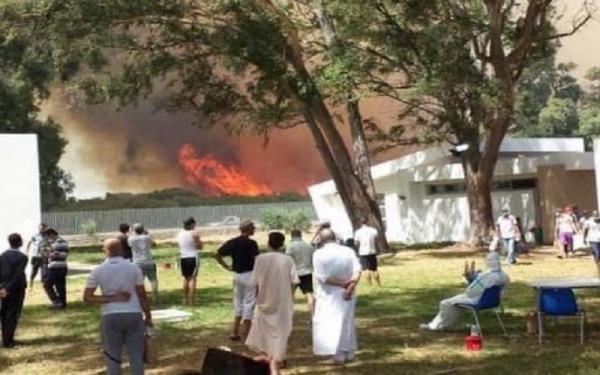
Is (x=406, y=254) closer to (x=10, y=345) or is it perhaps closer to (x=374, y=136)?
(x=374, y=136)

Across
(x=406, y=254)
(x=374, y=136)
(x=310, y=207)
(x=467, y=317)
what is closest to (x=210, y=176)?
(x=310, y=207)

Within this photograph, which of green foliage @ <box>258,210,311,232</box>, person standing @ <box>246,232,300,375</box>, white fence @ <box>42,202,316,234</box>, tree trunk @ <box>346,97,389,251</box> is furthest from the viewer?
white fence @ <box>42,202,316,234</box>

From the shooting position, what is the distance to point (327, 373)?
8820 millimetres

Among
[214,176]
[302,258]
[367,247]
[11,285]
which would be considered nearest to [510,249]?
[367,247]

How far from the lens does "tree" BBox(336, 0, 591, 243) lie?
22.9 meters

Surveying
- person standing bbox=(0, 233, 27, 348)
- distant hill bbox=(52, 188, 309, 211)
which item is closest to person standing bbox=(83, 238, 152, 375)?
person standing bbox=(0, 233, 27, 348)

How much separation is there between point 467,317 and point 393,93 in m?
15.5

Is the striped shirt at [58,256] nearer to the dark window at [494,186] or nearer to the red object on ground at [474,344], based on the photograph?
the red object on ground at [474,344]

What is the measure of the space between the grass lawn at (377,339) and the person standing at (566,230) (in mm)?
5663

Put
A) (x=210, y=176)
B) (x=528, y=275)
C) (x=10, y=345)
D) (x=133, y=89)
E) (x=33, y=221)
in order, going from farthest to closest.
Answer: (x=210, y=176) → (x=133, y=89) → (x=33, y=221) → (x=528, y=275) → (x=10, y=345)

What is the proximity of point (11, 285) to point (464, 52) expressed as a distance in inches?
593

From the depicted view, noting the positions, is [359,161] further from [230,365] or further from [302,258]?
[230,365]

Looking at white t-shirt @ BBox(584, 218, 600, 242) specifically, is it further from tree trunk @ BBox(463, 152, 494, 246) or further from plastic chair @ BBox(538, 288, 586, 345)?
tree trunk @ BBox(463, 152, 494, 246)

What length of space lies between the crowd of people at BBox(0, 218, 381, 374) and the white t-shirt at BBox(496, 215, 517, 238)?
1064 cm
